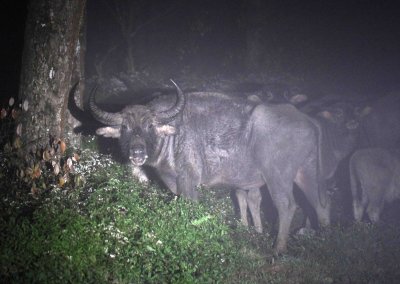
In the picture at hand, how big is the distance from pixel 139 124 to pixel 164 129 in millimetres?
605

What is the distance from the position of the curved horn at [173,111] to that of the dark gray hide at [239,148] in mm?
23

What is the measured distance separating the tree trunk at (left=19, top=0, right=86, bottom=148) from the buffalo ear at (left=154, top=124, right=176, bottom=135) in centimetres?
221

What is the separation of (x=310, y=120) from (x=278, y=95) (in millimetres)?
1469

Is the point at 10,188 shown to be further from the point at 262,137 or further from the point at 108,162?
the point at 262,137

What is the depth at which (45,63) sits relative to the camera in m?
7.76

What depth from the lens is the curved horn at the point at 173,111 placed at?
29.8 ft

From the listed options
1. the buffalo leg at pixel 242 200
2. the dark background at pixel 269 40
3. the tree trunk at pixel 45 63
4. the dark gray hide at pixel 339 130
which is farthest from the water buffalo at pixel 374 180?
the dark background at pixel 269 40

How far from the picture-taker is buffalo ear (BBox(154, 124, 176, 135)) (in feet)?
29.9

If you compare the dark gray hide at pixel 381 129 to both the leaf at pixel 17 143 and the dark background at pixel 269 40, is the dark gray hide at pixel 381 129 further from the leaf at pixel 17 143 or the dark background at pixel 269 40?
the leaf at pixel 17 143

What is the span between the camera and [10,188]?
7047mm

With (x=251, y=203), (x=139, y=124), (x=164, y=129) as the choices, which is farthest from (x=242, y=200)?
(x=139, y=124)

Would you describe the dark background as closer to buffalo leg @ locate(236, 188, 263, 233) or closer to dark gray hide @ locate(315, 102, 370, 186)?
dark gray hide @ locate(315, 102, 370, 186)

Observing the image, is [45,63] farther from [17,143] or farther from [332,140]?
[332,140]

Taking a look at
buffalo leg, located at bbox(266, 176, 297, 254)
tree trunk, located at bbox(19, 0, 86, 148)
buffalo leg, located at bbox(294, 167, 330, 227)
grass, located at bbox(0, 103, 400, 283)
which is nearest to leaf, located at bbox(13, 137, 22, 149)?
grass, located at bbox(0, 103, 400, 283)
